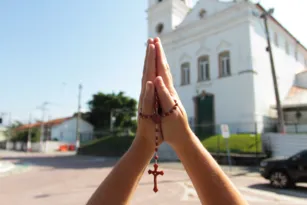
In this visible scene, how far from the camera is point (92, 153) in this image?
1156 inches

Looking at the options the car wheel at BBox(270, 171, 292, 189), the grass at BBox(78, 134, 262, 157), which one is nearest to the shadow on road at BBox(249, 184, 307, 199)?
the car wheel at BBox(270, 171, 292, 189)

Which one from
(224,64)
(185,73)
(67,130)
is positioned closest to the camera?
(224,64)

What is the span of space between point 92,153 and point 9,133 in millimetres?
34997

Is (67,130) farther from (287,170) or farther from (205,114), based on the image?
(287,170)

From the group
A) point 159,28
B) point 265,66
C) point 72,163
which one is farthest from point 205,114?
point 72,163

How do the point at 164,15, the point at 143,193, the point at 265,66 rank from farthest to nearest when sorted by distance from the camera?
the point at 164,15 < the point at 265,66 < the point at 143,193

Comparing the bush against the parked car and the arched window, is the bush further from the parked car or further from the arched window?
the parked car

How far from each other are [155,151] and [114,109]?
142ft

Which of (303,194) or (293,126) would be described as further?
(293,126)

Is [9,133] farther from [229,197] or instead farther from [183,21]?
[229,197]

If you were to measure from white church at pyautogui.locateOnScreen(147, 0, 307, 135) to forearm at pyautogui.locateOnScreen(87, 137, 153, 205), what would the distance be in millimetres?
20460

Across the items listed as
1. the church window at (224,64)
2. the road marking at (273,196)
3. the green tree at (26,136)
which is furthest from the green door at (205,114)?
the green tree at (26,136)

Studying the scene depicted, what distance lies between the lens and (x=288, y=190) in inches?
364

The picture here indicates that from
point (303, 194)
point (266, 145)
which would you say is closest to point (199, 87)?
point (266, 145)
